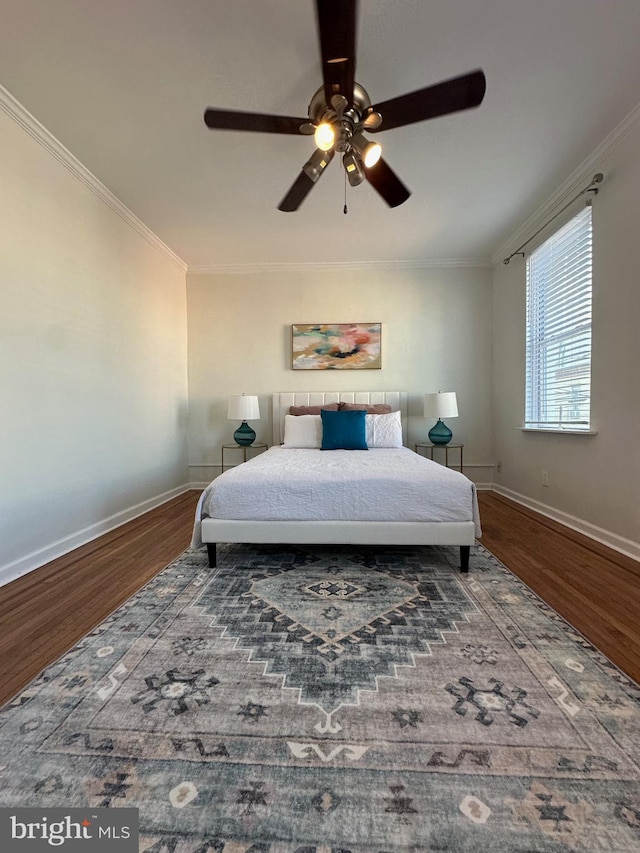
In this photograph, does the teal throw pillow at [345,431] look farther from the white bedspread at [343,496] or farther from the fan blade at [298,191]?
the fan blade at [298,191]

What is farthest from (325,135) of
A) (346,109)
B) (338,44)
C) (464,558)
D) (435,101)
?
(464,558)

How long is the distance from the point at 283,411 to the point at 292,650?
322 centimetres

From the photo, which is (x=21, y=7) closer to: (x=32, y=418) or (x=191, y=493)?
(x=32, y=418)

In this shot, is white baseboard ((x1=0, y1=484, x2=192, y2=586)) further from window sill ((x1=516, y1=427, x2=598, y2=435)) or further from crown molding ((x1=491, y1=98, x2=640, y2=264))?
crown molding ((x1=491, y1=98, x2=640, y2=264))

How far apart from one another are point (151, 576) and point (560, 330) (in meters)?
3.67

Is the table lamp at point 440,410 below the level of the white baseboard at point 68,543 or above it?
above

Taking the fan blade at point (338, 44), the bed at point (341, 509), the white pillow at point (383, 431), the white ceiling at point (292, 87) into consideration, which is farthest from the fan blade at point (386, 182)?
the white pillow at point (383, 431)

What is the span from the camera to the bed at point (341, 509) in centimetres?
219

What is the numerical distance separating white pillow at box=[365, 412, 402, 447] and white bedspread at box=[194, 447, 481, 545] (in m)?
1.42

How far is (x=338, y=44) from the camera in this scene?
1.51 m

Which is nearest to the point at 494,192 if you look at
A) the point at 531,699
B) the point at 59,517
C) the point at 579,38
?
the point at 579,38

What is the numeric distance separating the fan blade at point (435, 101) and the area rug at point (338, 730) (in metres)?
2.36

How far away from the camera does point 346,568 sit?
7.57 feet

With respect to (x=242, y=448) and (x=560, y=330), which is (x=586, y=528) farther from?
(x=242, y=448)
